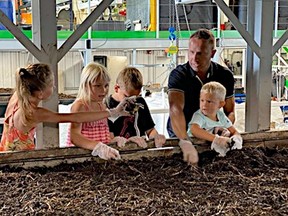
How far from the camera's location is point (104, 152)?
2.11m

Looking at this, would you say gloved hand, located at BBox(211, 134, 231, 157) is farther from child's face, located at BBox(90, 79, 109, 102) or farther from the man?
child's face, located at BBox(90, 79, 109, 102)

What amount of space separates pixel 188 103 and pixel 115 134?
1.50 ft

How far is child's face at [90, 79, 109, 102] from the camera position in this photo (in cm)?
237

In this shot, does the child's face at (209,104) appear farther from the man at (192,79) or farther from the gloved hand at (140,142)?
the gloved hand at (140,142)

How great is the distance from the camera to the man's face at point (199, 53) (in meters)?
2.49

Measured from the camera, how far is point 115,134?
256cm

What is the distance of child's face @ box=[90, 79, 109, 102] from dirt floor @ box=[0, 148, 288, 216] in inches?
16.9

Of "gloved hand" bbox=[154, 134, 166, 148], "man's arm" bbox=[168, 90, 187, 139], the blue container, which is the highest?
the blue container

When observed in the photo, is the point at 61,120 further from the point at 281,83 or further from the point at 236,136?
the point at 281,83

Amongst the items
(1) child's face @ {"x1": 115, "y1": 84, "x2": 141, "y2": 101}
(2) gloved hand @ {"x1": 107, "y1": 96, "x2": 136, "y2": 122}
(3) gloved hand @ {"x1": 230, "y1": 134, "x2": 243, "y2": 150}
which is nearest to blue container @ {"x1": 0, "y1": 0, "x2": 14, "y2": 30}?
(1) child's face @ {"x1": 115, "y1": 84, "x2": 141, "y2": 101}

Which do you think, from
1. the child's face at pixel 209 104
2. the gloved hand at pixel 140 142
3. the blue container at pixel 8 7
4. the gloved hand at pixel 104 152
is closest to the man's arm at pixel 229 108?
the child's face at pixel 209 104

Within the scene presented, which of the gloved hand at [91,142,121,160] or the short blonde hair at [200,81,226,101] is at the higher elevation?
the short blonde hair at [200,81,226,101]

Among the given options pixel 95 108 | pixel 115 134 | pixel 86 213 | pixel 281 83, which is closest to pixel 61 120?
pixel 95 108

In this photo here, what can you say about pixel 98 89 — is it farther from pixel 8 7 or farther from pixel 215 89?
pixel 8 7
